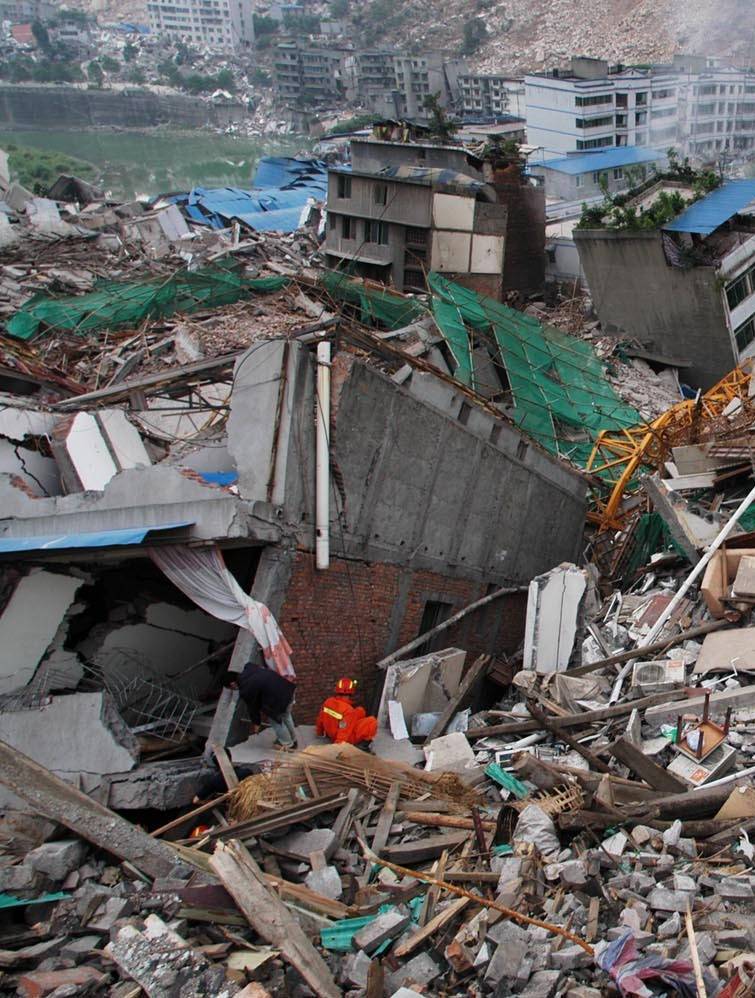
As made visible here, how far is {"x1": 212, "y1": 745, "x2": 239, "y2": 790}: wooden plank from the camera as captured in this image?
7.14 m

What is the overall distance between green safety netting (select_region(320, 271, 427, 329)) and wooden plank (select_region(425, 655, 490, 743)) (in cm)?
1254

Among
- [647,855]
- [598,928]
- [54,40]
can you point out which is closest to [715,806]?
[647,855]

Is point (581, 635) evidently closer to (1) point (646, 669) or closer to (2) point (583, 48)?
(1) point (646, 669)

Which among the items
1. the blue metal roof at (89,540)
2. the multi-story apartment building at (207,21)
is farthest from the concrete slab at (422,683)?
the multi-story apartment building at (207,21)

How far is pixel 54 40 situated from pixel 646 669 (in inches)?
6277

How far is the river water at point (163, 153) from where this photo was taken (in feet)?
247

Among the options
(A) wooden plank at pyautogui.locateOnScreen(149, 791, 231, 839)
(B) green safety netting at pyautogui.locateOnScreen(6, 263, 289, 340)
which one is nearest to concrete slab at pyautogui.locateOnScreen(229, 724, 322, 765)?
(A) wooden plank at pyautogui.locateOnScreen(149, 791, 231, 839)

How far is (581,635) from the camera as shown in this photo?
34.0 ft

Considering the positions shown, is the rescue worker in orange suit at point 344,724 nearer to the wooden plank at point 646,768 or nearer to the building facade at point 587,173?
the wooden plank at point 646,768

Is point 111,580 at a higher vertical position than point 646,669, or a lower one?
higher

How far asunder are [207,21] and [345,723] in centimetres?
17418

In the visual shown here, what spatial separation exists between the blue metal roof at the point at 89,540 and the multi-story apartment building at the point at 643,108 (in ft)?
181

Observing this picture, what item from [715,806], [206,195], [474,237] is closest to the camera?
[715,806]

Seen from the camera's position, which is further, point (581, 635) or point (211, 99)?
point (211, 99)
